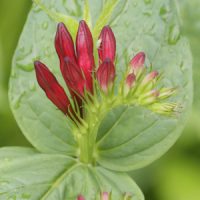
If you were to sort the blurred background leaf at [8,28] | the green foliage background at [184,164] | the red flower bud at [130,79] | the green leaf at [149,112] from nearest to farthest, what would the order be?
the red flower bud at [130,79] → the green leaf at [149,112] → the green foliage background at [184,164] → the blurred background leaf at [8,28]

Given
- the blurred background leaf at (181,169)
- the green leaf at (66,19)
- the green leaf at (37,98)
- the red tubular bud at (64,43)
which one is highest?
the green leaf at (66,19)

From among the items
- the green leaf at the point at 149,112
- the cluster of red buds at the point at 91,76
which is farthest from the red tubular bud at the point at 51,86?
the green leaf at the point at 149,112

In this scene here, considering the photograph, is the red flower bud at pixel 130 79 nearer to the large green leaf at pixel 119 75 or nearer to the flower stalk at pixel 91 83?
the flower stalk at pixel 91 83

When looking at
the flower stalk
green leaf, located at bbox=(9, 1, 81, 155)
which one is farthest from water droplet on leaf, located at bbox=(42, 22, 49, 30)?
the flower stalk

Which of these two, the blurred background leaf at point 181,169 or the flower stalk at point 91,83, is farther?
the blurred background leaf at point 181,169

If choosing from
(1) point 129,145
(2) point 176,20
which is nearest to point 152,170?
(1) point 129,145

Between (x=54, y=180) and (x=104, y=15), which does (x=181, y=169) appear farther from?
(x=104, y=15)

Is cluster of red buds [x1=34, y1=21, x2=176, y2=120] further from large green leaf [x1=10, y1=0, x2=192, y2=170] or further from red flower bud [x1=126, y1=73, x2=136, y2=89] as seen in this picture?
large green leaf [x1=10, y1=0, x2=192, y2=170]
